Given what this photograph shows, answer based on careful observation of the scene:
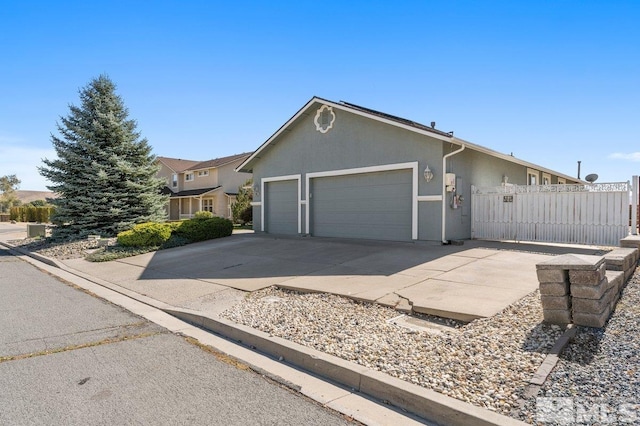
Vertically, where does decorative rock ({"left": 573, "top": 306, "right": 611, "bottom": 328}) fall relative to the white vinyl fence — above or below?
below

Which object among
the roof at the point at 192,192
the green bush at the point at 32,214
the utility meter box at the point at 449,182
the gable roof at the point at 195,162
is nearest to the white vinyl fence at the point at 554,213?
the utility meter box at the point at 449,182

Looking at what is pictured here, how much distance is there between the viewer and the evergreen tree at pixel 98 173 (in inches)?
656

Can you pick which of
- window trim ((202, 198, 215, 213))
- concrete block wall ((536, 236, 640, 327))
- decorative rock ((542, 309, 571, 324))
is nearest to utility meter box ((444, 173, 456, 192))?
concrete block wall ((536, 236, 640, 327))

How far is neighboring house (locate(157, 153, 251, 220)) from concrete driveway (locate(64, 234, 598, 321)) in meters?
20.2

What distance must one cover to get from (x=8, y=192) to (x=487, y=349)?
3212 inches

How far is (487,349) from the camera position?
382cm

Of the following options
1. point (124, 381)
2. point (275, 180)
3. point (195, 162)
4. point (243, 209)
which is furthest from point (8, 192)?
point (124, 381)

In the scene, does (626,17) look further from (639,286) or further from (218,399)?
(218,399)

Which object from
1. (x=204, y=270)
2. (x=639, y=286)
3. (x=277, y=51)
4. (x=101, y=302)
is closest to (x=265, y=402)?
(x=101, y=302)

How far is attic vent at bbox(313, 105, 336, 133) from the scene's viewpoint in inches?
545

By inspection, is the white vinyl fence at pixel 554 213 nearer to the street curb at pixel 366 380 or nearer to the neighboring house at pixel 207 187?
the street curb at pixel 366 380

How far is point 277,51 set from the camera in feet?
42.8

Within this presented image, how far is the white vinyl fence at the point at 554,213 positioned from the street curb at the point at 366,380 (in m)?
9.75

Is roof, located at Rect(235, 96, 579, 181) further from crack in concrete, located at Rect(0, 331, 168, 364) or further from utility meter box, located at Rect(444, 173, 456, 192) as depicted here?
crack in concrete, located at Rect(0, 331, 168, 364)
